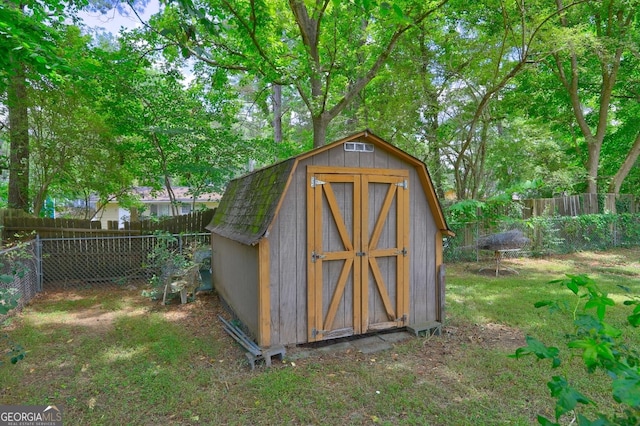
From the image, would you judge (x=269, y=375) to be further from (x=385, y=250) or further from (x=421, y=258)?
(x=421, y=258)

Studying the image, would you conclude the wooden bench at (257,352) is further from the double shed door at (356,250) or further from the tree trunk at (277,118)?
the tree trunk at (277,118)

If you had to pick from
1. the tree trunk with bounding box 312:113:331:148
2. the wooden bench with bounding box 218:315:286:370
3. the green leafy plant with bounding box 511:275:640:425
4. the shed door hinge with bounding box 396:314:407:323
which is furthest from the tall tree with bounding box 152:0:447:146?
the green leafy plant with bounding box 511:275:640:425

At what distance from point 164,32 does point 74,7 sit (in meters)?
10.4

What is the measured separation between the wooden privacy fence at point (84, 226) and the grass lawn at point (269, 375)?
2509mm

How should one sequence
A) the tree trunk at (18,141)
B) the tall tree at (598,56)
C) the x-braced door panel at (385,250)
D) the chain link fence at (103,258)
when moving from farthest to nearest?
the tall tree at (598,56) < the tree trunk at (18,141) < the chain link fence at (103,258) < the x-braced door panel at (385,250)

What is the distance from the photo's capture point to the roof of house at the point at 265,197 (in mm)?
4660

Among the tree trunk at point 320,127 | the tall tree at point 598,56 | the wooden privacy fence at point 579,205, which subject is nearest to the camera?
the tree trunk at point 320,127

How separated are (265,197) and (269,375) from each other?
2.25 metres

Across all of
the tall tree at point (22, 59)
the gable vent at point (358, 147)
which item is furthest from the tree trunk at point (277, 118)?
the gable vent at point (358, 147)

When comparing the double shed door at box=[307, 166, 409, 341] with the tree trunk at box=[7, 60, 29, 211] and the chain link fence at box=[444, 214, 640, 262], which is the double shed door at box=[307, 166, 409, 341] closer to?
the chain link fence at box=[444, 214, 640, 262]

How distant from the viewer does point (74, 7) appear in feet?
33.7

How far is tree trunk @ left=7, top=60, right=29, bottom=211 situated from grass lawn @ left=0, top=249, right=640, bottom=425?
509 cm

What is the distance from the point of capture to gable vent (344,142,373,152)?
5102mm

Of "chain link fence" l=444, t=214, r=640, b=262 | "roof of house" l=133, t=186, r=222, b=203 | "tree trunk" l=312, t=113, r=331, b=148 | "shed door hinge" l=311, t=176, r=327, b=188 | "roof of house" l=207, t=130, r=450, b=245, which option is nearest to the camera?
"roof of house" l=207, t=130, r=450, b=245
